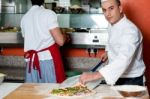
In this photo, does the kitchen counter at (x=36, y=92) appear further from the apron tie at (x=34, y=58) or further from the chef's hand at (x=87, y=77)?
the apron tie at (x=34, y=58)

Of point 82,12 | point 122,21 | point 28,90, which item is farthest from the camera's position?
point 82,12

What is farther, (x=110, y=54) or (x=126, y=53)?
(x=110, y=54)

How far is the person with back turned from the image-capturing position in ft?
9.73

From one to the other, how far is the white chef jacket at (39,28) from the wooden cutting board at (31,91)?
79cm

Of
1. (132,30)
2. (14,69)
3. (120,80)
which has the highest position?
(132,30)

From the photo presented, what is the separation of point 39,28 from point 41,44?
5.6 inches

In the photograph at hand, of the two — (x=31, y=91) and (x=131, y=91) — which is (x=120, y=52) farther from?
(x=31, y=91)

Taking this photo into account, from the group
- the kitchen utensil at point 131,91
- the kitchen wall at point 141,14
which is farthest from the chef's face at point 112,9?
the kitchen wall at point 141,14

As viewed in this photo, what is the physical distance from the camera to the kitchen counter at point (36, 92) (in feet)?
6.48

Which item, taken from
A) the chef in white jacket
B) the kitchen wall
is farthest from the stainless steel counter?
the chef in white jacket

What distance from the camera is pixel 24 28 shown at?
3.15 metres

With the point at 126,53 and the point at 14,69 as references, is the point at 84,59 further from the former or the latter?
the point at 126,53

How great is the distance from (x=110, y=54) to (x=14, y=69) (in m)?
1.39

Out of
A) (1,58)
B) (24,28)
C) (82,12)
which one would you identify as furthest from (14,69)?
(82,12)
